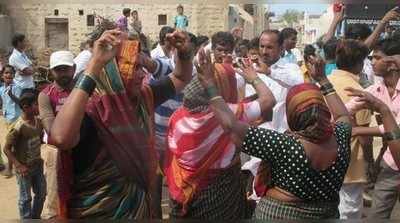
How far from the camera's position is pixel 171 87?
2.42 m

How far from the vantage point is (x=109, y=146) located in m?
2.03

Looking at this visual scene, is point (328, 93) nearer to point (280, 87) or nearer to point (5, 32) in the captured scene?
point (280, 87)

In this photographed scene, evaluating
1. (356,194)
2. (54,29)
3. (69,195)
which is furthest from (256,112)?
(54,29)

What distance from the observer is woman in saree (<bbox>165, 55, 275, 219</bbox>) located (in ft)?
8.85

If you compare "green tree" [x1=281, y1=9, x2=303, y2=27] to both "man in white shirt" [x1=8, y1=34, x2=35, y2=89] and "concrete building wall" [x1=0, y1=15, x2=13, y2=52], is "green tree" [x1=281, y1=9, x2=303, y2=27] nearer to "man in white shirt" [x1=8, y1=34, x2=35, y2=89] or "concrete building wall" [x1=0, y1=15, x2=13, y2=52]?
"man in white shirt" [x1=8, y1=34, x2=35, y2=89]

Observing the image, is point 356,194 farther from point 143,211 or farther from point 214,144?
point 143,211

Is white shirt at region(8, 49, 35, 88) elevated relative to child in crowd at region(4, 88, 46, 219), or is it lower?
elevated

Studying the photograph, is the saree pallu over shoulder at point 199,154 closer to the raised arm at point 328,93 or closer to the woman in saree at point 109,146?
the raised arm at point 328,93

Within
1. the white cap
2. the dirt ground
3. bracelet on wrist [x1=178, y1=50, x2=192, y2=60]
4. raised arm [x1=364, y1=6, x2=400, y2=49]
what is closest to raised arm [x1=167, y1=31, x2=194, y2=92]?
bracelet on wrist [x1=178, y1=50, x2=192, y2=60]

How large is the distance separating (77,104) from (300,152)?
2.79ft

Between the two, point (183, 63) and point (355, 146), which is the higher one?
point (183, 63)

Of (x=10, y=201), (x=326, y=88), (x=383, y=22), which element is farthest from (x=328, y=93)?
(x=10, y=201)

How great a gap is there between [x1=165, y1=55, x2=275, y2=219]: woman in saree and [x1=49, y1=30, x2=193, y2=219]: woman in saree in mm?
578

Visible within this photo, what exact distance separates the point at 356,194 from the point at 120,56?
2.10 metres
